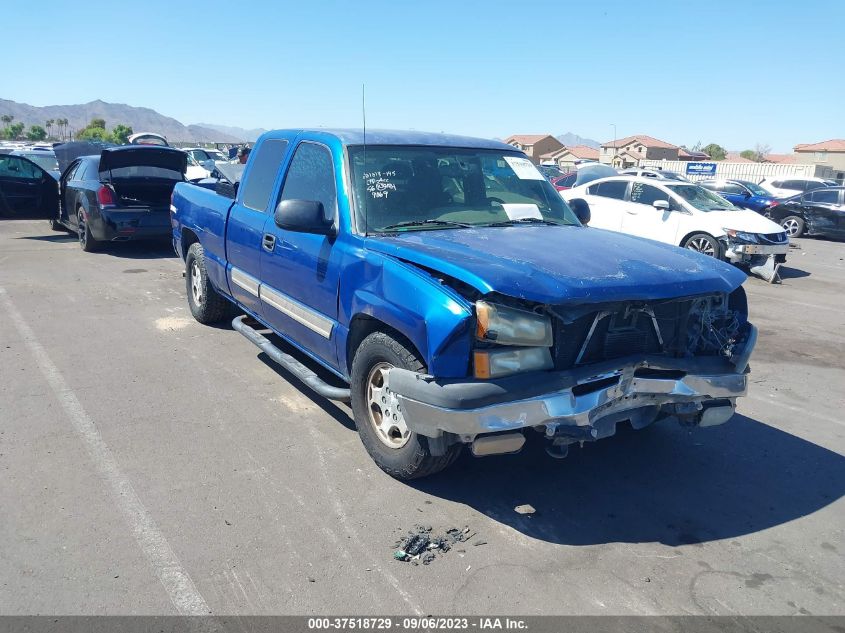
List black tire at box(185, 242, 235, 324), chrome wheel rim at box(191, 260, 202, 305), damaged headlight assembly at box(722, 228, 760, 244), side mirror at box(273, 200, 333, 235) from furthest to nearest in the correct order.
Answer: damaged headlight assembly at box(722, 228, 760, 244) < chrome wheel rim at box(191, 260, 202, 305) < black tire at box(185, 242, 235, 324) < side mirror at box(273, 200, 333, 235)

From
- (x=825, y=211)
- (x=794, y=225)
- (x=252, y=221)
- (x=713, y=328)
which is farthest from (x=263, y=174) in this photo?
(x=794, y=225)

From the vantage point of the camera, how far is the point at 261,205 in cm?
543

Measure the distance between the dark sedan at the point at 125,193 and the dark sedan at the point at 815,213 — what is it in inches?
613

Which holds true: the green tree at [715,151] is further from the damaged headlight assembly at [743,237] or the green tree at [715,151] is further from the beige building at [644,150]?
the damaged headlight assembly at [743,237]

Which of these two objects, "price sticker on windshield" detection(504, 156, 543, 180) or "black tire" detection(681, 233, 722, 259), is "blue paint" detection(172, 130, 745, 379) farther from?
"black tire" detection(681, 233, 722, 259)

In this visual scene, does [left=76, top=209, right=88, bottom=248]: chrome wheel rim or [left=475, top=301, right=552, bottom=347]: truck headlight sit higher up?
[left=475, top=301, right=552, bottom=347]: truck headlight

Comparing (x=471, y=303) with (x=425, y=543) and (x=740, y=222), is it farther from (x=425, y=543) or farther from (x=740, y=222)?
(x=740, y=222)

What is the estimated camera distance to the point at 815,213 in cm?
1862

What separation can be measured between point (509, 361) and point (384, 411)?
3.16ft

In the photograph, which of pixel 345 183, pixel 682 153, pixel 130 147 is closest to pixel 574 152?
pixel 682 153

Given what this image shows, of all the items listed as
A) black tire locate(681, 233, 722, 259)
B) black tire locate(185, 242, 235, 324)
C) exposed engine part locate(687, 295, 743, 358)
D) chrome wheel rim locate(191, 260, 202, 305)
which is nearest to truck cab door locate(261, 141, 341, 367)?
black tire locate(185, 242, 235, 324)

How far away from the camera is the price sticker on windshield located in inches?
204

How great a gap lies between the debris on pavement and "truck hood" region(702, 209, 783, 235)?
9673 millimetres

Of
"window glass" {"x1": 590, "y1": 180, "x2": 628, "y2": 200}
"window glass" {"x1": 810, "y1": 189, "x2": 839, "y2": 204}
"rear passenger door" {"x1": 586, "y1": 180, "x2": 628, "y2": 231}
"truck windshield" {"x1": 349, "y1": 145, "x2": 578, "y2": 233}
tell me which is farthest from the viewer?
"window glass" {"x1": 810, "y1": 189, "x2": 839, "y2": 204}
